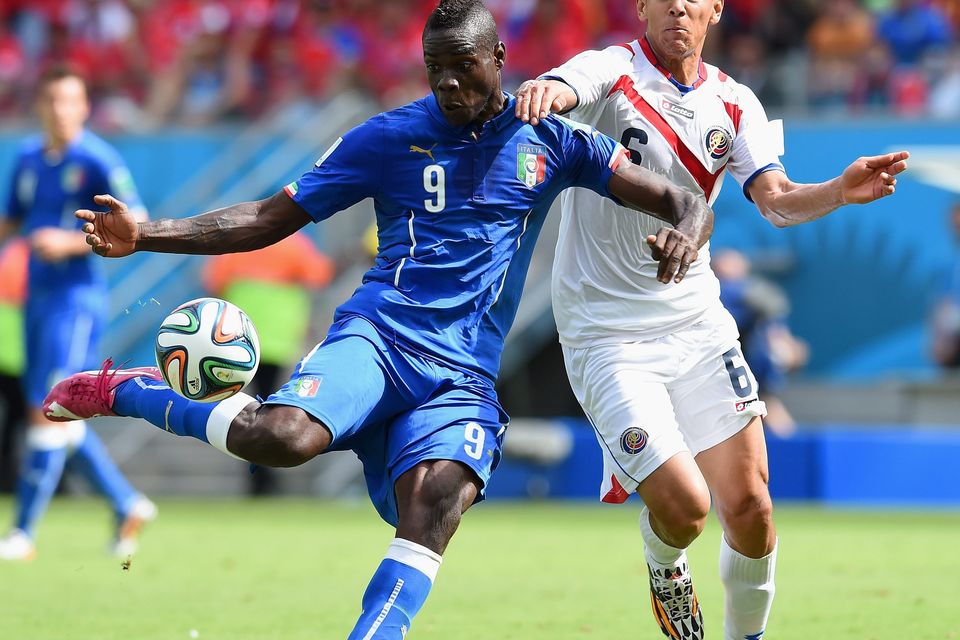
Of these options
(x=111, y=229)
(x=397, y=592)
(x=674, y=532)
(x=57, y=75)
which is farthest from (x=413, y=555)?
(x=57, y=75)

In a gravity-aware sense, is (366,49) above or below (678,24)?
above

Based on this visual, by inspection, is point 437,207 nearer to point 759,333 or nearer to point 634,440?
point 634,440

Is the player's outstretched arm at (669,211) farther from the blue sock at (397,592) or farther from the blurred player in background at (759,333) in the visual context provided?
the blurred player in background at (759,333)

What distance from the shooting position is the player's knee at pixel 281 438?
5328mm

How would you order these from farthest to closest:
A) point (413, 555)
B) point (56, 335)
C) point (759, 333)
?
point (759, 333) < point (56, 335) < point (413, 555)

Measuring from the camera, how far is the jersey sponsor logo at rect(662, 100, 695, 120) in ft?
21.6

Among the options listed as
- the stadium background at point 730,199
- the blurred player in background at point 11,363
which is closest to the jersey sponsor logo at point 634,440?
the stadium background at point 730,199

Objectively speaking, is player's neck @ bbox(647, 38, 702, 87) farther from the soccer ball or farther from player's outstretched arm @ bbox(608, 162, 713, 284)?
the soccer ball

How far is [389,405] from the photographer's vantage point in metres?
5.69

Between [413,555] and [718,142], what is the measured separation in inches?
91.9

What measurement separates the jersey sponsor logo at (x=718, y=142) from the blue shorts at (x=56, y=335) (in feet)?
17.6

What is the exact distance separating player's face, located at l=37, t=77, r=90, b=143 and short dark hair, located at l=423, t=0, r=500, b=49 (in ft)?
18.0

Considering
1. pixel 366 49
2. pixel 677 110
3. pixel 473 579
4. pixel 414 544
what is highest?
pixel 366 49

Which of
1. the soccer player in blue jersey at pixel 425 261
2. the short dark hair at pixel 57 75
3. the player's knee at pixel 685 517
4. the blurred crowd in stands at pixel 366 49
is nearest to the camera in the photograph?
the soccer player in blue jersey at pixel 425 261
